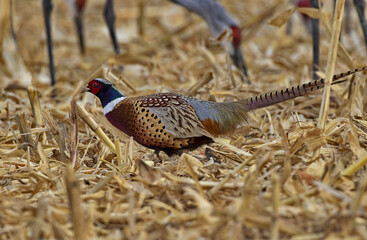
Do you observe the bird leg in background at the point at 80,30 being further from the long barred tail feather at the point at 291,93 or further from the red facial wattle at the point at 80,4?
the long barred tail feather at the point at 291,93

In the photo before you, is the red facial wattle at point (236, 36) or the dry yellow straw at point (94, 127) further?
the red facial wattle at point (236, 36)

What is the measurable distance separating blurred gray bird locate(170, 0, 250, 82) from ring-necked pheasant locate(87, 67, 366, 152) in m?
2.22

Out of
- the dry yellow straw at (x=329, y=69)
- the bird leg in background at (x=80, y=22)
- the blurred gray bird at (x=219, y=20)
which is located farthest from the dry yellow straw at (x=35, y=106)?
the bird leg in background at (x=80, y=22)

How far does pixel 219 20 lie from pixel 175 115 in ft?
8.87

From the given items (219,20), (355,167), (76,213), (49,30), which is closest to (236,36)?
(219,20)

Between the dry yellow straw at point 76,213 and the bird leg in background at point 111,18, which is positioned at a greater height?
the bird leg in background at point 111,18

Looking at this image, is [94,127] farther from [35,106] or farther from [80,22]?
[80,22]

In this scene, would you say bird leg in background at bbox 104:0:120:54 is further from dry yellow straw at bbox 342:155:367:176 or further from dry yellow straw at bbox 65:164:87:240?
dry yellow straw at bbox 65:164:87:240

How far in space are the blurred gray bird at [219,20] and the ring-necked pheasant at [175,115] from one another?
2.22 m

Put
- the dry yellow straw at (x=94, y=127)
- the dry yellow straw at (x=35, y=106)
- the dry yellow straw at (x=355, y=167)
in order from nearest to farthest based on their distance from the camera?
1. the dry yellow straw at (x=355, y=167)
2. the dry yellow straw at (x=94, y=127)
3. the dry yellow straw at (x=35, y=106)

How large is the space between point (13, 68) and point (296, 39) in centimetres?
331

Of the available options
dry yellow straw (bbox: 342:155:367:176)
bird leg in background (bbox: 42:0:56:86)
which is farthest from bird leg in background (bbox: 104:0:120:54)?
dry yellow straw (bbox: 342:155:367:176)

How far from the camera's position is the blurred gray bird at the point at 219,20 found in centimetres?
503

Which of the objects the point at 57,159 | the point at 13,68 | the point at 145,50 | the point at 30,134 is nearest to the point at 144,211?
the point at 57,159
